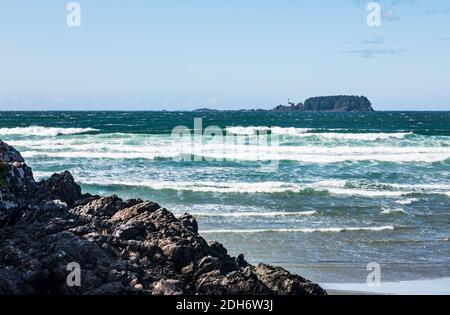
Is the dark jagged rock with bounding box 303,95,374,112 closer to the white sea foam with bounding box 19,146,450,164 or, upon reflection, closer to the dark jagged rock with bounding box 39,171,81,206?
the white sea foam with bounding box 19,146,450,164

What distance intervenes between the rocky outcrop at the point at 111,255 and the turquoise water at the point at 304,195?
382 cm

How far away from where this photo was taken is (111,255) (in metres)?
7.74

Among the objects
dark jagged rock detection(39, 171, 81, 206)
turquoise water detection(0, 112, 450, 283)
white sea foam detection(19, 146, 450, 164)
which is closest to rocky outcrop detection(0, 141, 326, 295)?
dark jagged rock detection(39, 171, 81, 206)

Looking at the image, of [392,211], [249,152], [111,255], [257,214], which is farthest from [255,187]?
[111,255]

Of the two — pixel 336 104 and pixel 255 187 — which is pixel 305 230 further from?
pixel 336 104

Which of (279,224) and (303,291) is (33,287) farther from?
(279,224)

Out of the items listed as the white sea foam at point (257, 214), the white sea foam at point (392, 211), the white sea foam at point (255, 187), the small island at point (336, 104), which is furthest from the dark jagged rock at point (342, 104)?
the white sea foam at point (257, 214)

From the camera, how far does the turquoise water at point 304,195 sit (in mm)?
12992

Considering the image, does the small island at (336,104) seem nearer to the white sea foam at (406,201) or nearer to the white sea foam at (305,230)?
the white sea foam at (406,201)

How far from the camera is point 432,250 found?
1359 centimetres

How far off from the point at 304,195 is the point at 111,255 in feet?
46.7

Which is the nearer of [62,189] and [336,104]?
[62,189]

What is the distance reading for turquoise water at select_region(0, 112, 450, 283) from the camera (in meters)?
13.0

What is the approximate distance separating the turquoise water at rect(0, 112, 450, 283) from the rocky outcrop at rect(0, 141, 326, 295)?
3822mm
